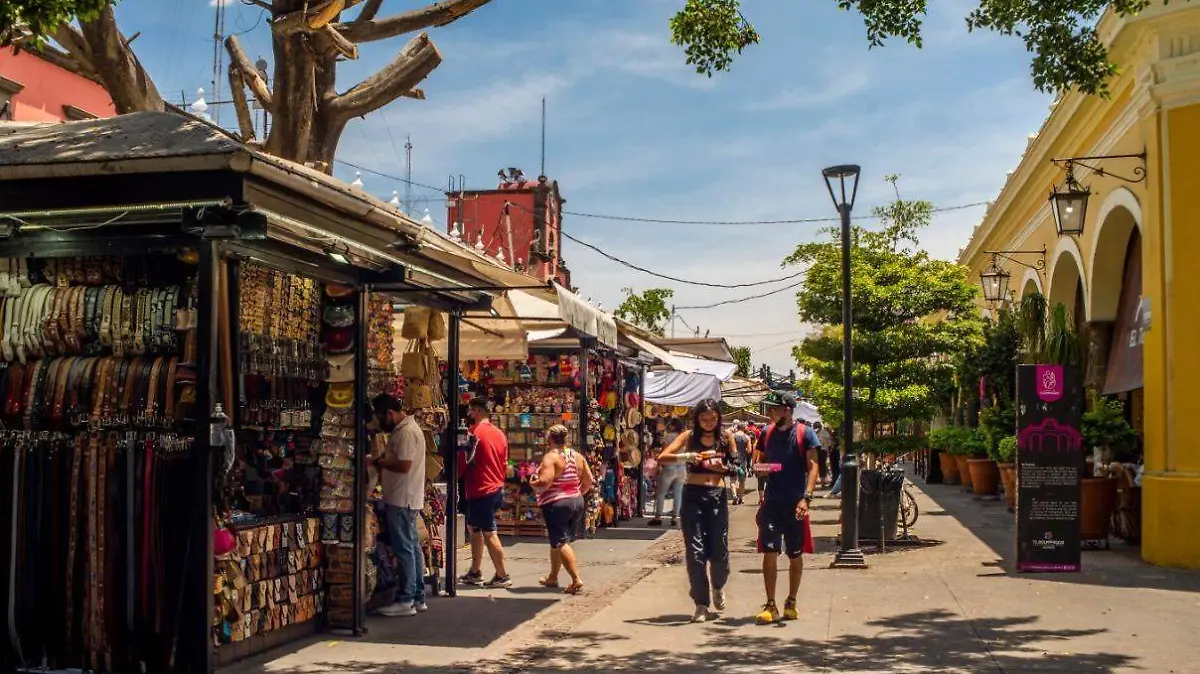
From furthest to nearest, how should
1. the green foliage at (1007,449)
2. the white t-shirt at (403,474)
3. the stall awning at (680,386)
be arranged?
the stall awning at (680,386), the green foliage at (1007,449), the white t-shirt at (403,474)

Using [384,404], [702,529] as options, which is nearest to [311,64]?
[384,404]

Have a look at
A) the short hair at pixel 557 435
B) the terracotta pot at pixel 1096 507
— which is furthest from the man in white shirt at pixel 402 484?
the terracotta pot at pixel 1096 507

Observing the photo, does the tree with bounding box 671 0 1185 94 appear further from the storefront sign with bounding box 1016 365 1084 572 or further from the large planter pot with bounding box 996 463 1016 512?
the large planter pot with bounding box 996 463 1016 512

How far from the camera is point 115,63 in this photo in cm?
1202

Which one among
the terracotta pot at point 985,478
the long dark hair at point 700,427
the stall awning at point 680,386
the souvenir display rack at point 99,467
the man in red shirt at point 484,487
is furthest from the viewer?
the terracotta pot at point 985,478

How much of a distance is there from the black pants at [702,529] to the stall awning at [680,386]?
10.9 meters

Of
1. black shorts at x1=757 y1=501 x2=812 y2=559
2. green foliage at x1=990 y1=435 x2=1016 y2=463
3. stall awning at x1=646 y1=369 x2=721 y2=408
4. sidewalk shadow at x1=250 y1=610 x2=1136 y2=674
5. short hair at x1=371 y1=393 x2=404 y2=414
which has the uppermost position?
stall awning at x1=646 y1=369 x2=721 y2=408

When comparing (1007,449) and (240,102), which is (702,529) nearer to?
(240,102)

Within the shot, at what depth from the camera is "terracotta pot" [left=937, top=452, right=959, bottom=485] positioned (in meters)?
28.7

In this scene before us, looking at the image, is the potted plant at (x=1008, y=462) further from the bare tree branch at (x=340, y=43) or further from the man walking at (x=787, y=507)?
the bare tree branch at (x=340, y=43)

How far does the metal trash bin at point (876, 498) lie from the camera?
14.7 metres

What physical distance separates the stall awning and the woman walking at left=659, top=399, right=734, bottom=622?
1074cm

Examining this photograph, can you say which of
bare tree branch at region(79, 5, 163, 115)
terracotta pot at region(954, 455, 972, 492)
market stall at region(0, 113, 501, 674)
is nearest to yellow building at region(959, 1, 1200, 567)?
market stall at region(0, 113, 501, 674)

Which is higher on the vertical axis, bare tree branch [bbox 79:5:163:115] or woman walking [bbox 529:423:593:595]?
bare tree branch [bbox 79:5:163:115]
